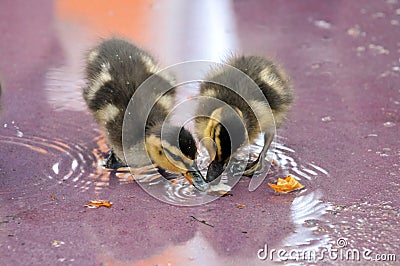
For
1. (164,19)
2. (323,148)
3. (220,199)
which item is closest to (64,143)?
(220,199)

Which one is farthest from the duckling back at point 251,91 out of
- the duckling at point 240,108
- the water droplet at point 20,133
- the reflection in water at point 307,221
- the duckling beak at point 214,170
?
the water droplet at point 20,133

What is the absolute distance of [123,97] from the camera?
14.0 feet

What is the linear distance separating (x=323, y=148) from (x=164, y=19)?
3.01m

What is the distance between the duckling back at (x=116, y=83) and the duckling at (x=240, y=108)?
24cm

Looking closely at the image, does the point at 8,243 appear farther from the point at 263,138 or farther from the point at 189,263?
the point at 263,138

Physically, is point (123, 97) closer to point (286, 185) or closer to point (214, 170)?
point (214, 170)

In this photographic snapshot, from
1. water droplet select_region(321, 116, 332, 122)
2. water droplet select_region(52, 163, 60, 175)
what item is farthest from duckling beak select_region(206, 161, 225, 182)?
water droplet select_region(321, 116, 332, 122)

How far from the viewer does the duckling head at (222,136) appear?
3917 millimetres

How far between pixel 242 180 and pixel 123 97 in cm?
79

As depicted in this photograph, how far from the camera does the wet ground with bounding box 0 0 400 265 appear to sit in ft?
11.6

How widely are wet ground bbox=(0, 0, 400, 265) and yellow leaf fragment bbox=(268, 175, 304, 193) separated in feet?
0.17

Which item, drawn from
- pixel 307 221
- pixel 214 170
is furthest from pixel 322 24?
pixel 307 221

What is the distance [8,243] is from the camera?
11.5ft

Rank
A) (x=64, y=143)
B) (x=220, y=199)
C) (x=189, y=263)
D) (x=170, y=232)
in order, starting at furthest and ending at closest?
(x=64, y=143) < (x=220, y=199) < (x=170, y=232) < (x=189, y=263)
